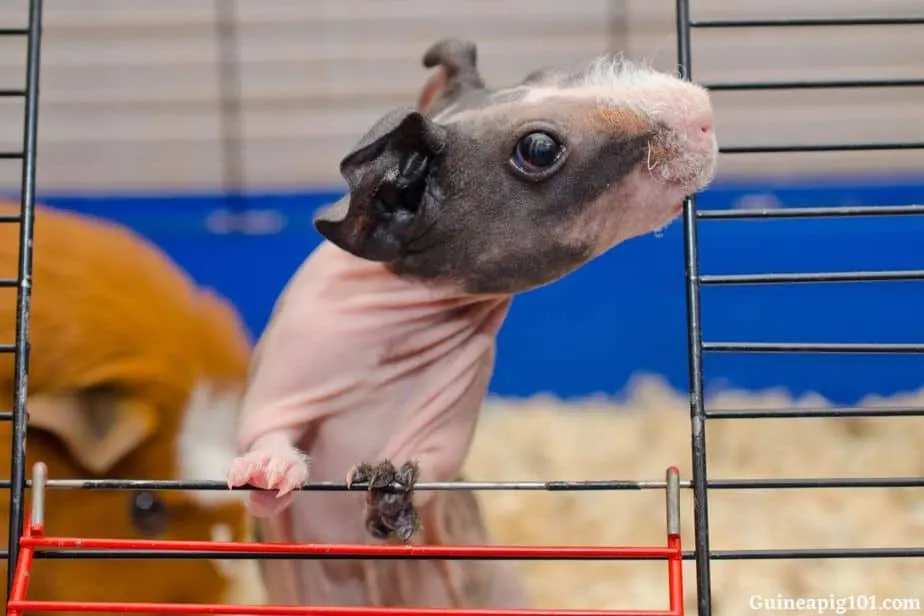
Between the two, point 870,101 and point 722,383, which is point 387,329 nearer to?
point 722,383

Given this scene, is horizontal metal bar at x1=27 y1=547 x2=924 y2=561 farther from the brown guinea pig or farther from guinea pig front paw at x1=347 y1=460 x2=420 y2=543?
the brown guinea pig

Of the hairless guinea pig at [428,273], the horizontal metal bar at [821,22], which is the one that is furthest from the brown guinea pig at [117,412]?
the horizontal metal bar at [821,22]

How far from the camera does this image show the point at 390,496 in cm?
127

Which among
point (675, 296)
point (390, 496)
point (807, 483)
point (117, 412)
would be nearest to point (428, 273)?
point (390, 496)

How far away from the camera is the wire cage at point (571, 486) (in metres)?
1.13

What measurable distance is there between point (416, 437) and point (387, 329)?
0.14m

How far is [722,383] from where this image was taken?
3.08m

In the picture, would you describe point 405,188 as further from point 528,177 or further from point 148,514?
point 148,514

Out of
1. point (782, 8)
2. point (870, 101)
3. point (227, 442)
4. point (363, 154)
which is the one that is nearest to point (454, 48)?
point (363, 154)

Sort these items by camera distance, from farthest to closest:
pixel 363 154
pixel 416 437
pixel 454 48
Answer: pixel 454 48 < pixel 416 437 < pixel 363 154

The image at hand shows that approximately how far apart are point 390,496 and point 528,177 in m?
0.40

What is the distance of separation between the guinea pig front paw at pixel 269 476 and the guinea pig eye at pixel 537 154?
430mm

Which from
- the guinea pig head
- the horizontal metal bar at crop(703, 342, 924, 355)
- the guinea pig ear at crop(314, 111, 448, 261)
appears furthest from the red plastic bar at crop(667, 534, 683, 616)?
the guinea pig ear at crop(314, 111, 448, 261)

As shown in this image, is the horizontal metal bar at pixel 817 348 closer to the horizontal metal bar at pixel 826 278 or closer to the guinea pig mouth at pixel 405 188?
the horizontal metal bar at pixel 826 278
